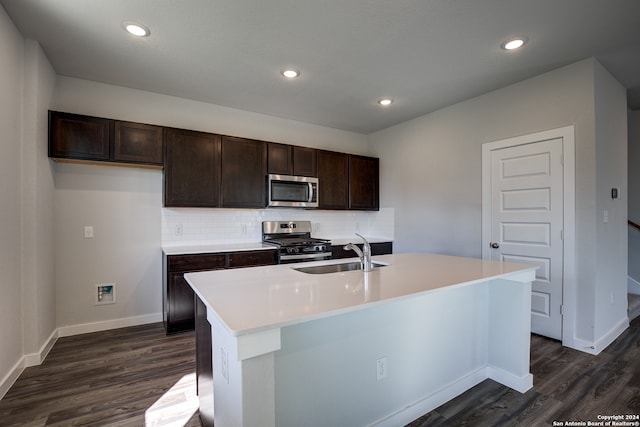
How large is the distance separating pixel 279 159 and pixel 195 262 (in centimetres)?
168

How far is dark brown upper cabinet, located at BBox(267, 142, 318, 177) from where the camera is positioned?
153 inches

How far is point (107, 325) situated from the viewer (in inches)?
125

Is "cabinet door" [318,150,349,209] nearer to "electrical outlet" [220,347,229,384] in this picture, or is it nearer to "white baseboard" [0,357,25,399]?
"electrical outlet" [220,347,229,384]

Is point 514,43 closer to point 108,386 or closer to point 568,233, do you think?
point 568,233

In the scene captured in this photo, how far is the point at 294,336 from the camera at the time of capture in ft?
4.50

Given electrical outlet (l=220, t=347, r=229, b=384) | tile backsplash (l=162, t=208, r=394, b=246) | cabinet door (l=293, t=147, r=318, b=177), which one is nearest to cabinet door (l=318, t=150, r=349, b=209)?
cabinet door (l=293, t=147, r=318, b=177)

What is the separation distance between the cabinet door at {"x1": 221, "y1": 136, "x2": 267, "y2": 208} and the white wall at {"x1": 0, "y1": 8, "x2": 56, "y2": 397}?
5.26 ft

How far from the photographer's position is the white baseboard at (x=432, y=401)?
169 cm

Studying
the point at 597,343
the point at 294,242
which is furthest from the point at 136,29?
the point at 597,343

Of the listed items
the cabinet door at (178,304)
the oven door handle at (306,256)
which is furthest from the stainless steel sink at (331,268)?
the cabinet door at (178,304)

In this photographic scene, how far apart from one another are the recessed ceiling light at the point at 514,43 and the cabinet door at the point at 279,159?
2561 millimetres

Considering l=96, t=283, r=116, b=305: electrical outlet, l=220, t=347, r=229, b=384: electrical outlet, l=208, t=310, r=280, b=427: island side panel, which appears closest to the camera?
l=208, t=310, r=280, b=427: island side panel

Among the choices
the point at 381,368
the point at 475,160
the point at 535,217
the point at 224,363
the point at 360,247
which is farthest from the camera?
the point at 360,247

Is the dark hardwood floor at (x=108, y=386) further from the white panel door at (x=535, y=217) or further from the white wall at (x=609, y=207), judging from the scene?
the white wall at (x=609, y=207)
